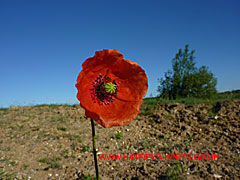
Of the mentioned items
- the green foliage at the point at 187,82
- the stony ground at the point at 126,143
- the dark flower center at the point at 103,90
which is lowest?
the stony ground at the point at 126,143

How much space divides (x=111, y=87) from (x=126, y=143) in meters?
3.45

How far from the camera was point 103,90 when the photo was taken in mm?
1427

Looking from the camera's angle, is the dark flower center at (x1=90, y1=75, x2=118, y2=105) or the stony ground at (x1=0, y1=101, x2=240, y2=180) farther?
the stony ground at (x1=0, y1=101, x2=240, y2=180)

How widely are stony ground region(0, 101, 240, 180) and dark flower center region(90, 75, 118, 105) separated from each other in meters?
2.06

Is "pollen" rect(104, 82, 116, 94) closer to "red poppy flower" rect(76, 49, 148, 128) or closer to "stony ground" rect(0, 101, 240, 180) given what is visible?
"red poppy flower" rect(76, 49, 148, 128)

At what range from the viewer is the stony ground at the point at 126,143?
3.32 metres

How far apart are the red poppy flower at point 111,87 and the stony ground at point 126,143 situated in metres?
2.05

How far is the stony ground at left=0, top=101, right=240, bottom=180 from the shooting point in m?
3.32

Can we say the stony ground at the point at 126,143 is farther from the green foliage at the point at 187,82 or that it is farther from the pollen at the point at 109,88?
the green foliage at the point at 187,82

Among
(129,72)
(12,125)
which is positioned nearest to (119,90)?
(129,72)

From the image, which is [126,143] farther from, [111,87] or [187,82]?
[187,82]

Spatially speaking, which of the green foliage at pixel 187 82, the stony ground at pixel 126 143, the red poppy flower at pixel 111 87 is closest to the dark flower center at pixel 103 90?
the red poppy flower at pixel 111 87

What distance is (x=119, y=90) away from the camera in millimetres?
1530

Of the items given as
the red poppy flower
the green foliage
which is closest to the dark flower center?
the red poppy flower
